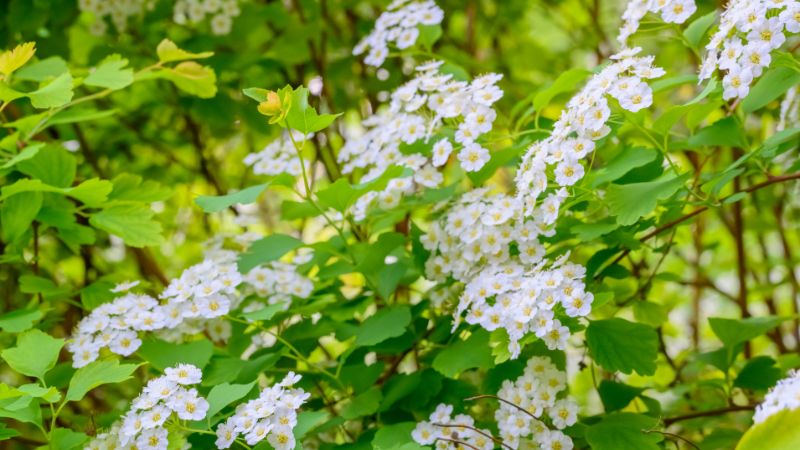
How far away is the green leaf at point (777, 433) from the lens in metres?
0.89

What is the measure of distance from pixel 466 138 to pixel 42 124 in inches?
25.7

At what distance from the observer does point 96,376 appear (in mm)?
1138

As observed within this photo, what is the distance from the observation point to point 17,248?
1368mm

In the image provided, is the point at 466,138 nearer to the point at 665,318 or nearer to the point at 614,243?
the point at 614,243

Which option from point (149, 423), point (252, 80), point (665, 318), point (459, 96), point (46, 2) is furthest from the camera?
point (252, 80)

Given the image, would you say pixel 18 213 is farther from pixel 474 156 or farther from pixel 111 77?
pixel 474 156

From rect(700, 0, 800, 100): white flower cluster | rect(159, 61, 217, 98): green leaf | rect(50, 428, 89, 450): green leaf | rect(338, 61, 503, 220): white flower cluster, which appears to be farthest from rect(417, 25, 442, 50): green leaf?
rect(50, 428, 89, 450): green leaf

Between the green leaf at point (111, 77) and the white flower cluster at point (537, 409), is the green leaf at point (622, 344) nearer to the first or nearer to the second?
the white flower cluster at point (537, 409)

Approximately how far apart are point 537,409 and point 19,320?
0.70 m

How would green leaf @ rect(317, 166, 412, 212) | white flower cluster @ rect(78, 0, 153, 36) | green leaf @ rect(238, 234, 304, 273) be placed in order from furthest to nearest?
white flower cluster @ rect(78, 0, 153, 36), green leaf @ rect(238, 234, 304, 273), green leaf @ rect(317, 166, 412, 212)

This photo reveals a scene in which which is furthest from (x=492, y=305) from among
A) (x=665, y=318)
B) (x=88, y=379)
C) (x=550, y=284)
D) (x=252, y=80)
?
(x=252, y=80)

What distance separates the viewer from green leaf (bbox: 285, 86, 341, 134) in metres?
1.17

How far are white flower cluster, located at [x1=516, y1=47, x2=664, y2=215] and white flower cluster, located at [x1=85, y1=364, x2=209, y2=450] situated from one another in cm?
48

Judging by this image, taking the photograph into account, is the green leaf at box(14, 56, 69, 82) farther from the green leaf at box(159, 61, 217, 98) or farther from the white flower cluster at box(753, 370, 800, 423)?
the white flower cluster at box(753, 370, 800, 423)
